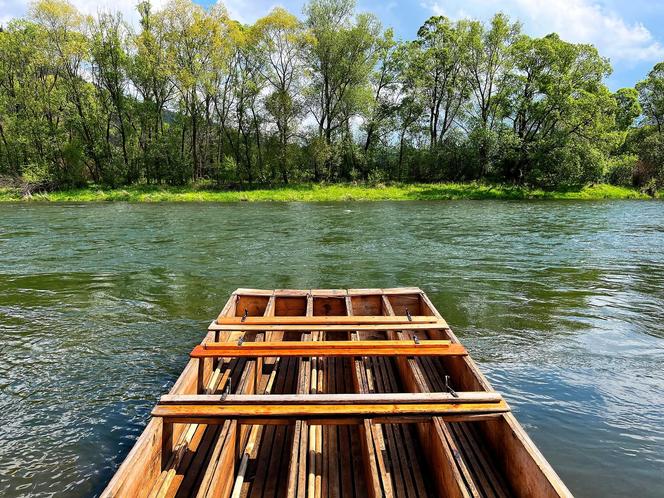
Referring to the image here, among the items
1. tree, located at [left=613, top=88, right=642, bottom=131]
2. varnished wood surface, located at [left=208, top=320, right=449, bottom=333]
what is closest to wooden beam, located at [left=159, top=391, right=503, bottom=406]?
varnished wood surface, located at [left=208, top=320, right=449, bottom=333]

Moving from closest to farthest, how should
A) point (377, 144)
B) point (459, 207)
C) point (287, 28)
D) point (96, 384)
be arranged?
1. point (96, 384)
2. point (459, 207)
3. point (287, 28)
4. point (377, 144)

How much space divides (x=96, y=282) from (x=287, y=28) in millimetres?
36156

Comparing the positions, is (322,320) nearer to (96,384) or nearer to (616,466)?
(96,384)

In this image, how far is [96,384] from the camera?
611 centimetres

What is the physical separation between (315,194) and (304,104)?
10691mm

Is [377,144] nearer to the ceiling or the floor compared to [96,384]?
nearer to the ceiling

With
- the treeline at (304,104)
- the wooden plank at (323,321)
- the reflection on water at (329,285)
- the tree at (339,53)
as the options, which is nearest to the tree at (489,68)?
the treeline at (304,104)

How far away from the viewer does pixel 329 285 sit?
11.3 metres

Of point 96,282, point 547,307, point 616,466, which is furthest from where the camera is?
point 96,282

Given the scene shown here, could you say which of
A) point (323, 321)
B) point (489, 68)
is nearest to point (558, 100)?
point (489, 68)

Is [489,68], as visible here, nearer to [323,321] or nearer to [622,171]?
[622,171]

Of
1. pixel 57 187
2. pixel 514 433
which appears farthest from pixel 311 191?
pixel 514 433

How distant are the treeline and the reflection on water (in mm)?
22684

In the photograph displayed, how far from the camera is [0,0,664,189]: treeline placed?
38.4 metres
